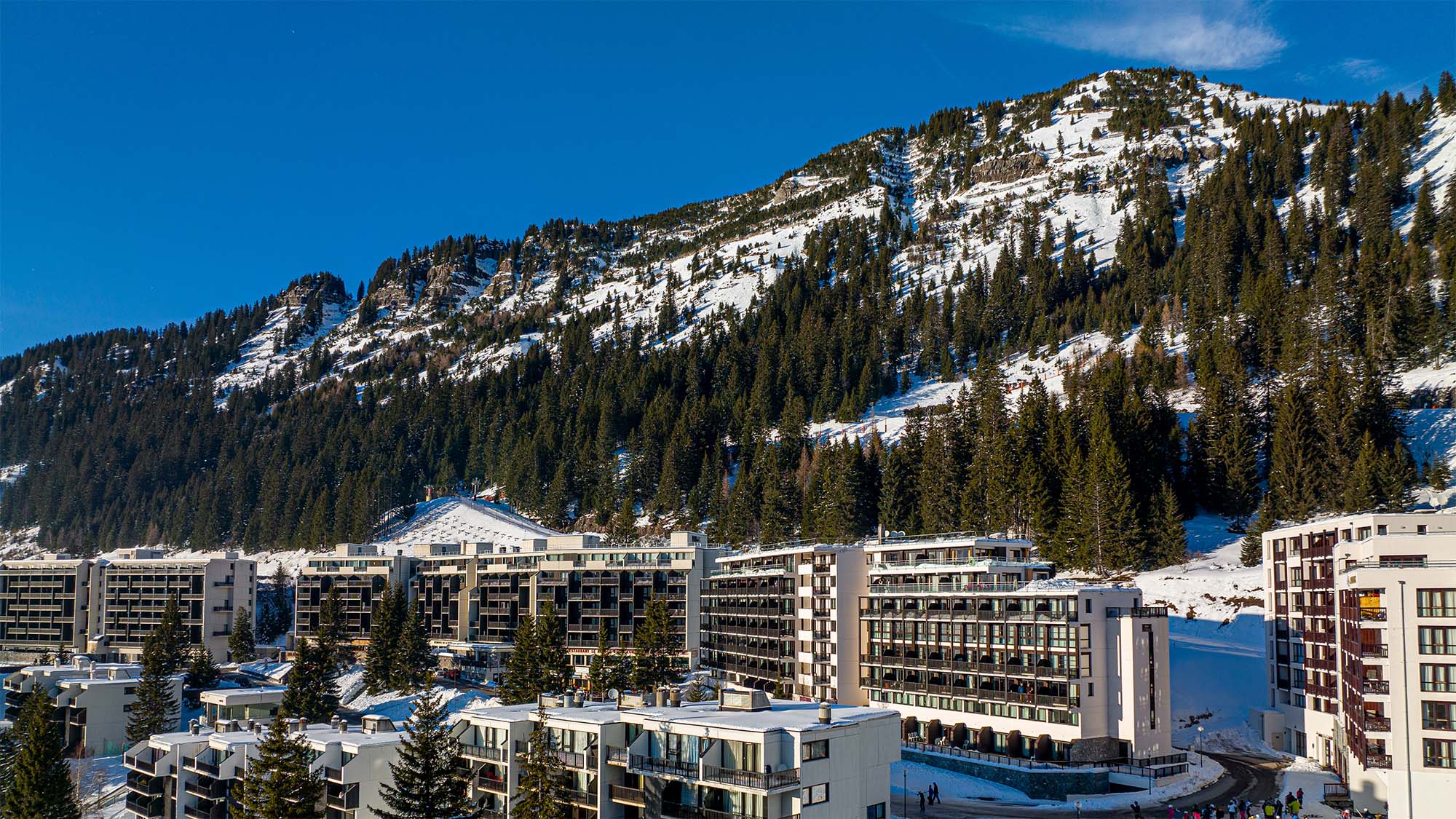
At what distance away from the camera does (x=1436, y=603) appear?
5241 centimetres

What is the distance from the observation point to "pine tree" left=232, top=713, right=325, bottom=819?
168 ft

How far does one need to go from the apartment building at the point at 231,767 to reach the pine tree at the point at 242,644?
6291 centimetres

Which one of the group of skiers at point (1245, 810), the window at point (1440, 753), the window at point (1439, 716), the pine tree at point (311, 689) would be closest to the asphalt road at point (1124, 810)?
the group of skiers at point (1245, 810)

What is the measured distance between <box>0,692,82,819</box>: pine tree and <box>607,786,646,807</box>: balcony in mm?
37386

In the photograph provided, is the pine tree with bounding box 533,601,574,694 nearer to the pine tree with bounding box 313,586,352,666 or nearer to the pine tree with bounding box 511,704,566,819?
the pine tree with bounding box 313,586,352,666

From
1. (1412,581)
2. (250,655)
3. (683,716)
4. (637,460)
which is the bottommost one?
(250,655)

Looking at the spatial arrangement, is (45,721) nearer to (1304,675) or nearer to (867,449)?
(1304,675)

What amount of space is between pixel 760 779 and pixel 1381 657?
34.6 m

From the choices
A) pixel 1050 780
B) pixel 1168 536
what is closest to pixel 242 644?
pixel 1050 780

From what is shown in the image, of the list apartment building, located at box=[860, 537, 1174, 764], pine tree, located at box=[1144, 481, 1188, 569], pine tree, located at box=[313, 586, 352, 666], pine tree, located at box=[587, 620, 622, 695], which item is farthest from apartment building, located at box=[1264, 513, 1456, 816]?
pine tree, located at box=[313, 586, 352, 666]

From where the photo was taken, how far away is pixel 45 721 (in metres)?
67.1

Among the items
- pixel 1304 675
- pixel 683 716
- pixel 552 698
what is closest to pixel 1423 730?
pixel 1304 675

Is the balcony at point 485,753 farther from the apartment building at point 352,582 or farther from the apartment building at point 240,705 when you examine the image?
the apartment building at point 352,582

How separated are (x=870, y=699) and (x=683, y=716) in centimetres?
4102
